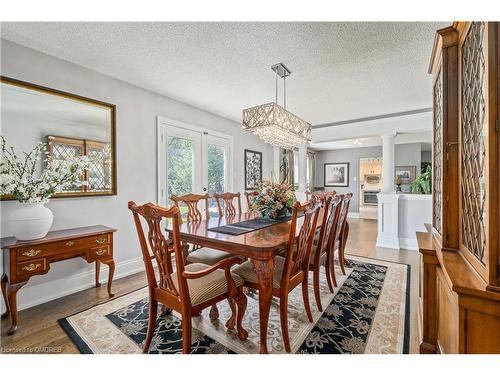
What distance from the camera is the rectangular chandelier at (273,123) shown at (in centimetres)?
249

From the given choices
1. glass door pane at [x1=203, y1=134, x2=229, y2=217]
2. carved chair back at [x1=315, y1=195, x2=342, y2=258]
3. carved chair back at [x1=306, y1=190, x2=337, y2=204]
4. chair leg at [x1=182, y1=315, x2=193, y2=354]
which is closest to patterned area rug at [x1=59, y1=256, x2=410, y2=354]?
chair leg at [x1=182, y1=315, x2=193, y2=354]

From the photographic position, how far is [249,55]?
227 cm

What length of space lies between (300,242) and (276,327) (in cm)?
74

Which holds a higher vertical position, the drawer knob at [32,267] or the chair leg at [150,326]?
the drawer knob at [32,267]

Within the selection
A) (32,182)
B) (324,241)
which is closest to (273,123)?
(324,241)

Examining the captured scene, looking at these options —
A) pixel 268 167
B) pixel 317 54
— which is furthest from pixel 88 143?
pixel 268 167

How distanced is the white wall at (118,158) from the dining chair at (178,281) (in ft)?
4.96

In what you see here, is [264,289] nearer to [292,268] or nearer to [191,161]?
[292,268]

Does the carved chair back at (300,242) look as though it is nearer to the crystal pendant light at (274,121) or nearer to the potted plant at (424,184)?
the crystal pendant light at (274,121)

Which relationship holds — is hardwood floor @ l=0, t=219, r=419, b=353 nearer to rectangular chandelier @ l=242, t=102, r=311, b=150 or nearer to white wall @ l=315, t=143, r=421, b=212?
rectangular chandelier @ l=242, t=102, r=311, b=150

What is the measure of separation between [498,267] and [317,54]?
212 centimetres

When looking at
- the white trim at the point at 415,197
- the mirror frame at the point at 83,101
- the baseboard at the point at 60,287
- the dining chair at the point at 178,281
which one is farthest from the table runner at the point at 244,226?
the white trim at the point at 415,197

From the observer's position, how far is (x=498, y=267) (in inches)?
34.5

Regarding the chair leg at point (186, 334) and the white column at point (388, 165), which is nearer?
the chair leg at point (186, 334)
